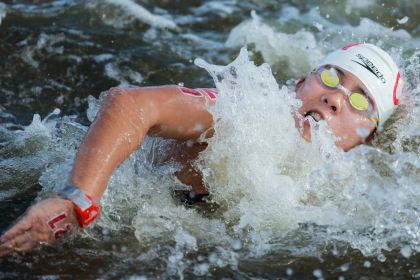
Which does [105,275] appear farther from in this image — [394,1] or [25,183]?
[394,1]

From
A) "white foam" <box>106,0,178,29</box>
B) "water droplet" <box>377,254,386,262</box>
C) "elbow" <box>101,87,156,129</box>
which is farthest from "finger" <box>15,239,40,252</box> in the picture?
"white foam" <box>106,0,178,29</box>

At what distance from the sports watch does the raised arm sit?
0.03 metres

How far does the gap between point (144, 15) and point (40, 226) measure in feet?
15.5

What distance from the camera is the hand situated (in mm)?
3234

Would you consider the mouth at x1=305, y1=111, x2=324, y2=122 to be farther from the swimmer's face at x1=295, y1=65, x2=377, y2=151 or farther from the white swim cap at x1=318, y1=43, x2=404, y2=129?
the white swim cap at x1=318, y1=43, x2=404, y2=129

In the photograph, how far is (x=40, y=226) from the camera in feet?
10.7

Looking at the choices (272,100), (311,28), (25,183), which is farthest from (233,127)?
(311,28)

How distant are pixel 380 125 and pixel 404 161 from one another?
25.8 inches

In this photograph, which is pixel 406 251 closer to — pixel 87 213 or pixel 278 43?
pixel 87 213

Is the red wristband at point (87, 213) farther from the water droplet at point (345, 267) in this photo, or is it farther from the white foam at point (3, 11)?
the white foam at point (3, 11)

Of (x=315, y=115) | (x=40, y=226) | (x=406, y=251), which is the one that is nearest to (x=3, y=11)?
(x=315, y=115)

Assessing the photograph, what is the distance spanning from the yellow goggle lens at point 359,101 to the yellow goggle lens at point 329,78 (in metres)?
0.15

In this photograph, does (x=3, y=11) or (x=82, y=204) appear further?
(x=3, y=11)

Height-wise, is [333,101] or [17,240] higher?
[333,101]
